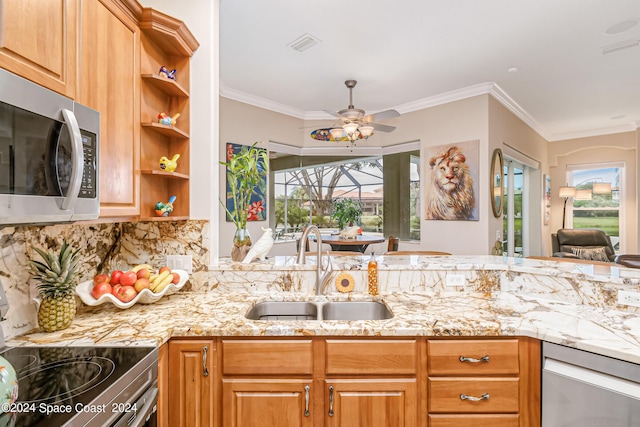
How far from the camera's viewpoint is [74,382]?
40.4 inches

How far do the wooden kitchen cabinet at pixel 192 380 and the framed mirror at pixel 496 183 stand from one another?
12.9 ft

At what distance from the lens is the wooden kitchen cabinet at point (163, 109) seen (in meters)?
1.71

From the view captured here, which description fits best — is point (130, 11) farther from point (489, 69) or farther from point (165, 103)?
point (489, 69)

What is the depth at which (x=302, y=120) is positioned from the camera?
209 inches

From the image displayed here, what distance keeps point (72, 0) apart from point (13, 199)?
2.63 ft

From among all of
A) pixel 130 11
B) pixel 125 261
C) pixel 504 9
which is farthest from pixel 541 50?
pixel 125 261

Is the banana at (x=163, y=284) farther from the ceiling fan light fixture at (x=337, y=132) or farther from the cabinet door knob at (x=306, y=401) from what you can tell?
the ceiling fan light fixture at (x=337, y=132)

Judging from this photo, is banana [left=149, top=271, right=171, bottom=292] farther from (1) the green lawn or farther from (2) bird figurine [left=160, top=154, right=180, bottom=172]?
(1) the green lawn

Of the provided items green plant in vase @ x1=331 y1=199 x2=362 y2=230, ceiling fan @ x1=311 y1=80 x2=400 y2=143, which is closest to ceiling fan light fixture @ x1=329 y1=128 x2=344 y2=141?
ceiling fan @ x1=311 y1=80 x2=400 y2=143

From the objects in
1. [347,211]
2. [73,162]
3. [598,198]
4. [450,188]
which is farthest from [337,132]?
[598,198]

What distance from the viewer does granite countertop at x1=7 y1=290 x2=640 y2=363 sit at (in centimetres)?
134

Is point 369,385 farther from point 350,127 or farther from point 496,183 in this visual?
point 496,183

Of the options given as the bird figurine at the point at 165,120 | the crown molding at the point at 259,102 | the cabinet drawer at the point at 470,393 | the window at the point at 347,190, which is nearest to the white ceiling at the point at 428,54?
the crown molding at the point at 259,102

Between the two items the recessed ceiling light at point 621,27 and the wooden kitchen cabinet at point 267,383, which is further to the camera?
the recessed ceiling light at point 621,27
